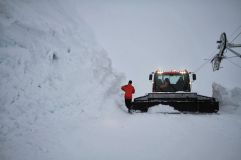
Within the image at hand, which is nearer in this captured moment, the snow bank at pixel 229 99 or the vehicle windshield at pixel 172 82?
the snow bank at pixel 229 99

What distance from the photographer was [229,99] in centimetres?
1336

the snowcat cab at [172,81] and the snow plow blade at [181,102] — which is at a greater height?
the snowcat cab at [172,81]

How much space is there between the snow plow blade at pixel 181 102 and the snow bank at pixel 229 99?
2.29 metres

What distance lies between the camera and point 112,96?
11094 mm

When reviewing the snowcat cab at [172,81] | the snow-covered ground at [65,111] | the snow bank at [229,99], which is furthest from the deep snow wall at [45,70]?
the snow bank at [229,99]

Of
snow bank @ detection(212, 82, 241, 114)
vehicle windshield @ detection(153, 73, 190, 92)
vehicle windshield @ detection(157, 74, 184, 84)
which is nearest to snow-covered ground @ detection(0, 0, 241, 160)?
vehicle windshield @ detection(153, 73, 190, 92)

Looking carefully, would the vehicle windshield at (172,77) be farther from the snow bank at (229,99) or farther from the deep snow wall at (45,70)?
the deep snow wall at (45,70)

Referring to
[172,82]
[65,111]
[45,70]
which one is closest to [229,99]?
[172,82]

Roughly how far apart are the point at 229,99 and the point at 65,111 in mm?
10363

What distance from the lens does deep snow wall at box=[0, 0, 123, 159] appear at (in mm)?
→ 5906

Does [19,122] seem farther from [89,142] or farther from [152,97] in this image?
[152,97]

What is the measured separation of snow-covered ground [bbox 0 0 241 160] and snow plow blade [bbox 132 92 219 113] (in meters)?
0.47

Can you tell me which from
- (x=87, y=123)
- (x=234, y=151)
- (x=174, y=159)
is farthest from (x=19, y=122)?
(x=234, y=151)

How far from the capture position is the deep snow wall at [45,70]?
591 centimetres
